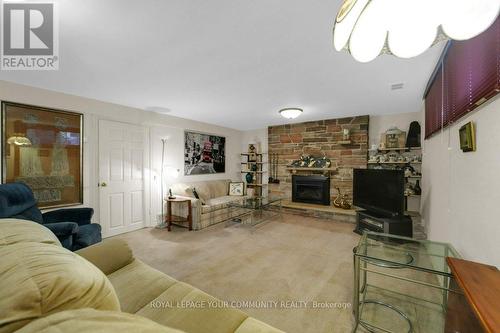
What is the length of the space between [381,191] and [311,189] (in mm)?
2008

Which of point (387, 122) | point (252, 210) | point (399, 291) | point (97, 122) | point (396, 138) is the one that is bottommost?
point (399, 291)

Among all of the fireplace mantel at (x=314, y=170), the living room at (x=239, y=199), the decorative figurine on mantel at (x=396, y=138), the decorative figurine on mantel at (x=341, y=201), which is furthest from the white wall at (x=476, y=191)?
the fireplace mantel at (x=314, y=170)

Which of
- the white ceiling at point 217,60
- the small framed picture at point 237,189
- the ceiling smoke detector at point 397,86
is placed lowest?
the small framed picture at point 237,189

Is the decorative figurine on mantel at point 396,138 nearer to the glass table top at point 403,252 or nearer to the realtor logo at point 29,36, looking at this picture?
the glass table top at point 403,252

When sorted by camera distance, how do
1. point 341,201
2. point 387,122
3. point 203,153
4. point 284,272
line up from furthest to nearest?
point 203,153
point 341,201
point 387,122
point 284,272

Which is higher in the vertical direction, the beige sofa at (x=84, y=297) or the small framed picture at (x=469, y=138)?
the small framed picture at (x=469, y=138)

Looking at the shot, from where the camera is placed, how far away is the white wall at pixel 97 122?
284 centimetres

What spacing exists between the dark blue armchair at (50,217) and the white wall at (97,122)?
79cm

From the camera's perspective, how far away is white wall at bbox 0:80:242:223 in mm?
2842

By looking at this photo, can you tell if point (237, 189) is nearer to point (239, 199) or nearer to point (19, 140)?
point (239, 199)

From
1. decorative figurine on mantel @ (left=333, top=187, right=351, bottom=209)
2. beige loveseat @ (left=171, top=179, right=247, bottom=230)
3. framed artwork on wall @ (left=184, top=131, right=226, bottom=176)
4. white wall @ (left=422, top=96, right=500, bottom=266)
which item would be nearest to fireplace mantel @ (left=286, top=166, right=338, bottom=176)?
decorative figurine on mantel @ (left=333, top=187, right=351, bottom=209)

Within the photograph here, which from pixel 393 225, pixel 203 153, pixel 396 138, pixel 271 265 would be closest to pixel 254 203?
pixel 271 265

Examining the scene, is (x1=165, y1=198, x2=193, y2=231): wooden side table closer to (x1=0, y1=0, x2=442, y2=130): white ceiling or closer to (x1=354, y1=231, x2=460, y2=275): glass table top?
(x1=0, y1=0, x2=442, y2=130): white ceiling

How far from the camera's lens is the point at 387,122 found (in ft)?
14.9
